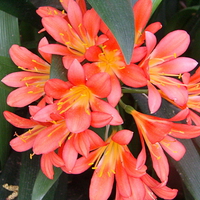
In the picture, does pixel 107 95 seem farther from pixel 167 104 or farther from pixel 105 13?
pixel 167 104

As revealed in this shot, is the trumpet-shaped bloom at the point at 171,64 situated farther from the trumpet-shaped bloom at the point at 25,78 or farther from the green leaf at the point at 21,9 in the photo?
the green leaf at the point at 21,9

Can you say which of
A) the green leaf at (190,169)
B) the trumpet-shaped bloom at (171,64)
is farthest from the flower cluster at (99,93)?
the green leaf at (190,169)

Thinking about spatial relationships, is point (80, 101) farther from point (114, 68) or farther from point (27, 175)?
point (27, 175)

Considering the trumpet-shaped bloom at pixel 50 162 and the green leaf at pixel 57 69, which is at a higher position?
the green leaf at pixel 57 69

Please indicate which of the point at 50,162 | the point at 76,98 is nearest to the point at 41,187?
the point at 50,162

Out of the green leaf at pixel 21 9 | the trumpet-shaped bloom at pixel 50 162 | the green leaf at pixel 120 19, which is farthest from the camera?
the green leaf at pixel 21 9
